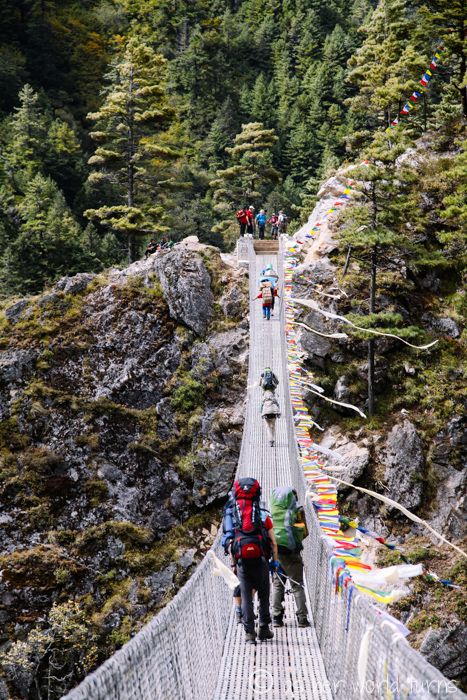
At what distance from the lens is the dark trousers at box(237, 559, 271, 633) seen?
4.09 m

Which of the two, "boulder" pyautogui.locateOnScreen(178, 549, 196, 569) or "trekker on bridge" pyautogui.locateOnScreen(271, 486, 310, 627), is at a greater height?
"trekker on bridge" pyautogui.locateOnScreen(271, 486, 310, 627)

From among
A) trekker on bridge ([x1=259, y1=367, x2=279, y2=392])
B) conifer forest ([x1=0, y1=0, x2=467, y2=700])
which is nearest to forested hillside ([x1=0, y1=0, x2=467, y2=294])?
conifer forest ([x1=0, y1=0, x2=467, y2=700])

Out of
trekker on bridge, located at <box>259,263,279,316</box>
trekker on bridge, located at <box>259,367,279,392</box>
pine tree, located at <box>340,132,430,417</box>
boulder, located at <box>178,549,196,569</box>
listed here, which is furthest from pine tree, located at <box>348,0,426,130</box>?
boulder, located at <box>178,549,196,569</box>

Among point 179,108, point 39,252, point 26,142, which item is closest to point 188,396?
point 39,252

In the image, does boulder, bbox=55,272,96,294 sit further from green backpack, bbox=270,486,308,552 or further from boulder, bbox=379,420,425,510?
green backpack, bbox=270,486,308,552

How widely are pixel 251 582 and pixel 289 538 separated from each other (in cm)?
46

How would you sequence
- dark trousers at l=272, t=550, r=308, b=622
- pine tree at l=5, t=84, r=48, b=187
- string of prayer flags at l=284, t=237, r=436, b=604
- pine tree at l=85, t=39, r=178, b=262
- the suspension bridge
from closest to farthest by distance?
the suspension bridge, string of prayer flags at l=284, t=237, r=436, b=604, dark trousers at l=272, t=550, r=308, b=622, pine tree at l=85, t=39, r=178, b=262, pine tree at l=5, t=84, r=48, b=187

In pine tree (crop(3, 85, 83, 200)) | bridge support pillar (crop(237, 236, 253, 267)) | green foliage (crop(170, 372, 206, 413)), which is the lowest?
green foliage (crop(170, 372, 206, 413))

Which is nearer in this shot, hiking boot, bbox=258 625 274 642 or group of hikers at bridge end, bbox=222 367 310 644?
group of hikers at bridge end, bbox=222 367 310 644

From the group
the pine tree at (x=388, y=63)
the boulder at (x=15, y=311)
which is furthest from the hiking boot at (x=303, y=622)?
the pine tree at (x=388, y=63)

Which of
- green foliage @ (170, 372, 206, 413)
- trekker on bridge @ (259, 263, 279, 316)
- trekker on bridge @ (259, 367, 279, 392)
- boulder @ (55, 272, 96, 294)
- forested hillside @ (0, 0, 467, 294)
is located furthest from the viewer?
forested hillside @ (0, 0, 467, 294)

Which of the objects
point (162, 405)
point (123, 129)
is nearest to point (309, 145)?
point (123, 129)

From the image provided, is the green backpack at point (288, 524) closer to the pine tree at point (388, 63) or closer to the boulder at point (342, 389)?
the boulder at point (342, 389)

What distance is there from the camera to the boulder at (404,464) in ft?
41.0
